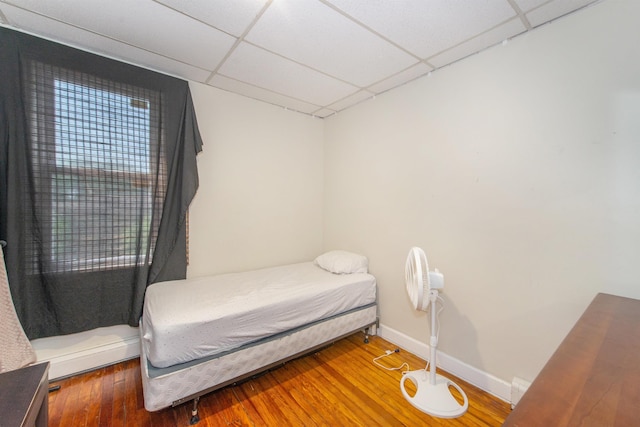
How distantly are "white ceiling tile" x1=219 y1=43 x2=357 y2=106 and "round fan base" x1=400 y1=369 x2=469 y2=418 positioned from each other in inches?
102

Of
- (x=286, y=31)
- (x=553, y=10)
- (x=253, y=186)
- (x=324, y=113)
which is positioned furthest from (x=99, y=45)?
(x=553, y=10)

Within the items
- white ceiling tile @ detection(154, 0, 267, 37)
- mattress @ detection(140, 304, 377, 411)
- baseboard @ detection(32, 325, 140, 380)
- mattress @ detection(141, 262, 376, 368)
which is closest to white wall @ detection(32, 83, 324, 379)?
baseboard @ detection(32, 325, 140, 380)

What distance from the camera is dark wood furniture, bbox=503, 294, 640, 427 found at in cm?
55

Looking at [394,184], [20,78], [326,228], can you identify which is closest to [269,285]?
[326,228]

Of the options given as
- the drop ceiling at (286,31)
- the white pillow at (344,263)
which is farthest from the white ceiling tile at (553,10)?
the white pillow at (344,263)

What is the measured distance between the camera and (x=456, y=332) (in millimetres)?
2055

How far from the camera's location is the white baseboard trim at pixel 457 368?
1807 millimetres

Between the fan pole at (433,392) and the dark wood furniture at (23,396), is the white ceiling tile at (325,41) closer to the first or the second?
the fan pole at (433,392)

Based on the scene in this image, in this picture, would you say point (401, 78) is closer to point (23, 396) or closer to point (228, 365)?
point (228, 365)

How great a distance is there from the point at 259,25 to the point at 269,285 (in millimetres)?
1957

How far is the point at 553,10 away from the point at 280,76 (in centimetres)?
191

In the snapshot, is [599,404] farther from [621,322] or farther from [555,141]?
[555,141]

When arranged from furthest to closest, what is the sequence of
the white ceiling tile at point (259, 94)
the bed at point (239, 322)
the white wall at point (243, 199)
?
the white ceiling tile at point (259, 94) → the white wall at point (243, 199) → the bed at point (239, 322)

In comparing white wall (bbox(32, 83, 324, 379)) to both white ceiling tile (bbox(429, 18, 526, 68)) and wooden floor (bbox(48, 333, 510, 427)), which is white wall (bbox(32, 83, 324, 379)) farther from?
white ceiling tile (bbox(429, 18, 526, 68))
